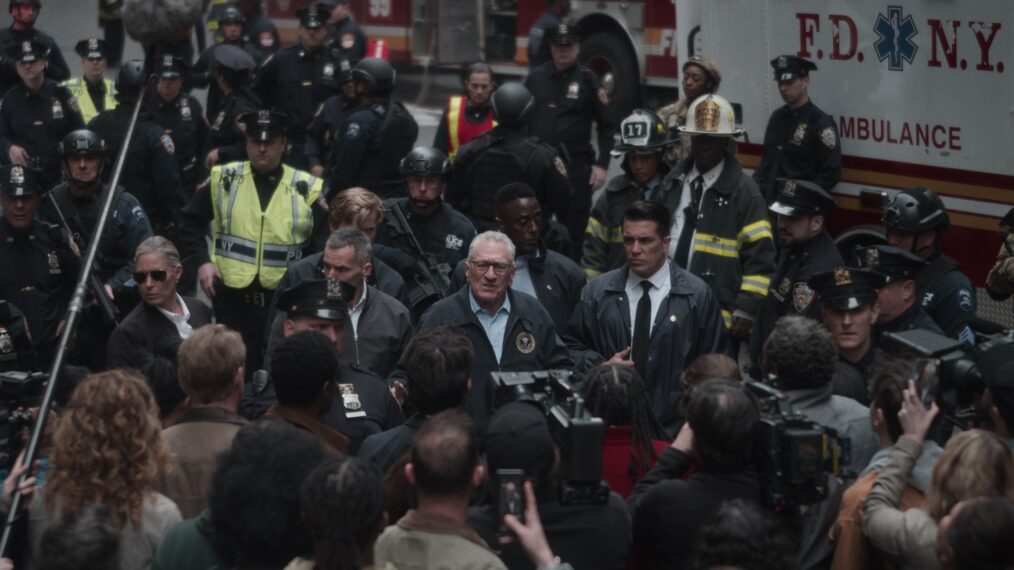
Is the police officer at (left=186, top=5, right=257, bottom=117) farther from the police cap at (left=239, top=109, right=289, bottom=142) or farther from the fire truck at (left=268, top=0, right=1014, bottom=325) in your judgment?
the police cap at (left=239, top=109, right=289, bottom=142)

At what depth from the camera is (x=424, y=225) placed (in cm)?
Result: 858

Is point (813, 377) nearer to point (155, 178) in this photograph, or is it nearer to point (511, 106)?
point (511, 106)

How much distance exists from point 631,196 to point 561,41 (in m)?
3.57

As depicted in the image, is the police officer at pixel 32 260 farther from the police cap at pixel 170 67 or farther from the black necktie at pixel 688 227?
the police cap at pixel 170 67

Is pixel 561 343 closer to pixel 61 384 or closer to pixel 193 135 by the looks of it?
pixel 61 384

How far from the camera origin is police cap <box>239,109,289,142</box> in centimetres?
838

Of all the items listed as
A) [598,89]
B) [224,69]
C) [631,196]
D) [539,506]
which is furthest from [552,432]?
[224,69]

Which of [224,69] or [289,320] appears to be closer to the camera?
[289,320]

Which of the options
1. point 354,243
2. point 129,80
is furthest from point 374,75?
point 354,243

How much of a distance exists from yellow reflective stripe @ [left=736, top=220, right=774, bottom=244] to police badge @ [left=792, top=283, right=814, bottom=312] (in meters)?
0.55

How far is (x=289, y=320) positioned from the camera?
640 centimetres

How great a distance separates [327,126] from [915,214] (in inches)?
216

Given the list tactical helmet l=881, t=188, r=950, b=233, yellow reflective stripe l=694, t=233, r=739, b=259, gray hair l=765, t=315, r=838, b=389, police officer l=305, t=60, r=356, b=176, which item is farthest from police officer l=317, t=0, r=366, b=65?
gray hair l=765, t=315, r=838, b=389

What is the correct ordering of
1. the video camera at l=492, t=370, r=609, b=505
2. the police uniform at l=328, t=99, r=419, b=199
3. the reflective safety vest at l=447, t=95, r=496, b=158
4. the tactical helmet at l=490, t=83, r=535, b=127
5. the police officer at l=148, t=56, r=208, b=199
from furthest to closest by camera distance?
the police officer at l=148, t=56, r=208, b=199 < the reflective safety vest at l=447, t=95, r=496, b=158 < the police uniform at l=328, t=99, r=419, b=199 < the tactical helmet at l=490, t=83, r=535, b=127 < the video camera at l=492, t=370, r=609, b=505
